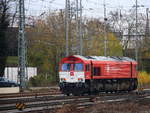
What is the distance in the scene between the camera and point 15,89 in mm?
36000

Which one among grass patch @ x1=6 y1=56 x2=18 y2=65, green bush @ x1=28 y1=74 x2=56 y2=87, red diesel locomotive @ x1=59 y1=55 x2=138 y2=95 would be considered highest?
grass patch @ x1=6 y1=56 x2=18 y2=65

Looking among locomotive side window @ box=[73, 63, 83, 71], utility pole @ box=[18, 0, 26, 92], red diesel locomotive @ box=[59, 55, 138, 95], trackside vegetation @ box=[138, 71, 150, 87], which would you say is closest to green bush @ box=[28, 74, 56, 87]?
trackside vegetation @ box=[138, 71, 150, 87]

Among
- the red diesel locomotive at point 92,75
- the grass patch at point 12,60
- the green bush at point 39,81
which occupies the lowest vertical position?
the green bush at point 39,81

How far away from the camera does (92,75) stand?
29547mm

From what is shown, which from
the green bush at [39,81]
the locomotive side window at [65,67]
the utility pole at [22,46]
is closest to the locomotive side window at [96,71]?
the locomotive side window at [65,67]

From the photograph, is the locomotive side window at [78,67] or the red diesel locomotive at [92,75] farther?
the locomotive side window at [78,67]

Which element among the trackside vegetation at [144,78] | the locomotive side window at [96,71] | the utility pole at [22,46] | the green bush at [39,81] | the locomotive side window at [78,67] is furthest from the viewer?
the trackside vegetation at [144,78]

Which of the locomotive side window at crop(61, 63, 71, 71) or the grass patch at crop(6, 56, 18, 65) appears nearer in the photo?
the locomotive side window at crop(61, 63, 71, 71)

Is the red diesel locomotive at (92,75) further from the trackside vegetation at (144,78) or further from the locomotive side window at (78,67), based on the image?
the trackside vegetation at (144,78)

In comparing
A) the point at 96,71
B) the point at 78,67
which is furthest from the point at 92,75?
the point at 78,67

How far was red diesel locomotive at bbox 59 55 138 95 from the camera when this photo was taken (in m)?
29.1

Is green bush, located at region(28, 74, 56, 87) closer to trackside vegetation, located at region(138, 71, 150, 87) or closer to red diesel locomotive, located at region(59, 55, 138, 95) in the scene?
trackside vegetation, located at region(138, 71, 150, 87)

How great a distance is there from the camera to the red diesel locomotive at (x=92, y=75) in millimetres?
29125

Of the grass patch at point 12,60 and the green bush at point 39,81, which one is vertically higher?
the grass patch at point 12,60
